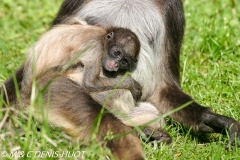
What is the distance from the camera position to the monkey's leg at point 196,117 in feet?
18.6

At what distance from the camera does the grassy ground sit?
16.1 feet

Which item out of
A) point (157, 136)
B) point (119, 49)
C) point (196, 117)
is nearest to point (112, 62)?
point (119, 49)

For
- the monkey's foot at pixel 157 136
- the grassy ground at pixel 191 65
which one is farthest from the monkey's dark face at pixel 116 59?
the grassy ground at pixel 191 65

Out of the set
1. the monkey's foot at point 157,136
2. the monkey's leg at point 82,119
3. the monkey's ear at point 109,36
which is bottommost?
the monkey's foot at point 157,136

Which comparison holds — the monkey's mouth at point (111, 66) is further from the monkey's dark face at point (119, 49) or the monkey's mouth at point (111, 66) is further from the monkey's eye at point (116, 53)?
the monkey's eye at point (116, 53)

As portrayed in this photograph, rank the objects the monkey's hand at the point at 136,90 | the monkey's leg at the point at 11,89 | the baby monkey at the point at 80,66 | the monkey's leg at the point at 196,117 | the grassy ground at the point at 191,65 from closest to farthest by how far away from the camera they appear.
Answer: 1. the grassy ground at the point at 191,65
2. the baby monkey at the point at 80,66
3. the monkey's leg at the point at 196,117
4. the monkey's hand at the point at 136,90
5. the monkey's leg at the point at 11,89

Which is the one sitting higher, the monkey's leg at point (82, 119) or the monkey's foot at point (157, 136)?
the monkey's leg at point (82, 119)

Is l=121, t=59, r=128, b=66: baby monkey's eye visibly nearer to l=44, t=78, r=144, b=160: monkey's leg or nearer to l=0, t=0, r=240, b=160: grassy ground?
l=44, t=78, r=144, b=160: monkey's leg

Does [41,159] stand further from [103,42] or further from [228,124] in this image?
[228,124]

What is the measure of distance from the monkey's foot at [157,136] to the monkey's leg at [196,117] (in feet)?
1.12

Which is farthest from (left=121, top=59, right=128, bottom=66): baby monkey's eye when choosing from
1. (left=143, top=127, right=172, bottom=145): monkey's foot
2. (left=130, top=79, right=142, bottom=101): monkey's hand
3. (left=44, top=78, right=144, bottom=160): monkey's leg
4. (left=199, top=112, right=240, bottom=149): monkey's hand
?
(left=199, top=112, right=240, bottom=149): monkey's hand

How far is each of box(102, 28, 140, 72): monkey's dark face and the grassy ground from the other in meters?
0.83

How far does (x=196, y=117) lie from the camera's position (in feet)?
19.4

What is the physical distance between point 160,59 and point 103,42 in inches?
32.0
